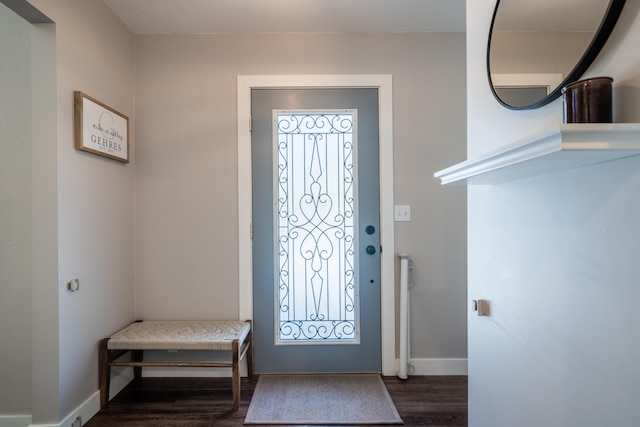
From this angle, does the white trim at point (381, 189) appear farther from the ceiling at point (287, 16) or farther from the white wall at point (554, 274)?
the white wall at point (554, 274)

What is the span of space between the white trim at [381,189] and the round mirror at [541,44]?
1109 mm

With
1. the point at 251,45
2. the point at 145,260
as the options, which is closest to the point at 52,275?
the point at 145,260

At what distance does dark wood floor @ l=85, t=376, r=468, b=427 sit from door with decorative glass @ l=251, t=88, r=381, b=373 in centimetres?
30

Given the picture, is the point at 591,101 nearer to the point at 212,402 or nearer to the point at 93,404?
the point at 212,402

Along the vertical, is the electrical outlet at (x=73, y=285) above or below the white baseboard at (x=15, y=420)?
above

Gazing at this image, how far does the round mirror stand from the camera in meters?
0.78

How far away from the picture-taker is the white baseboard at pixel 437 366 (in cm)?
228

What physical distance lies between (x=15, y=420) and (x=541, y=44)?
9.88ft

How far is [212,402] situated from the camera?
1.97m

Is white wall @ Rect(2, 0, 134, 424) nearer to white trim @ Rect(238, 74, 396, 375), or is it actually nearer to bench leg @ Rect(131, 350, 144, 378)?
bench leg @ Rect(131, 350, 144, 378)

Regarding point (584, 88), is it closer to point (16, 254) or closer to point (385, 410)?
point (385, 410)

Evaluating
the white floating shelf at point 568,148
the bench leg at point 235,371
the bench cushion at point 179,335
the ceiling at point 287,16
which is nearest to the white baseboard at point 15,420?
the bench cushion at point 179,335

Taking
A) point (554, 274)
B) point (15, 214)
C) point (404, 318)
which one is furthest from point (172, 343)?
point (554, 274)

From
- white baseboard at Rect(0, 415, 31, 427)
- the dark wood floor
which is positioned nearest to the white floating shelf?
the dark wood floor
